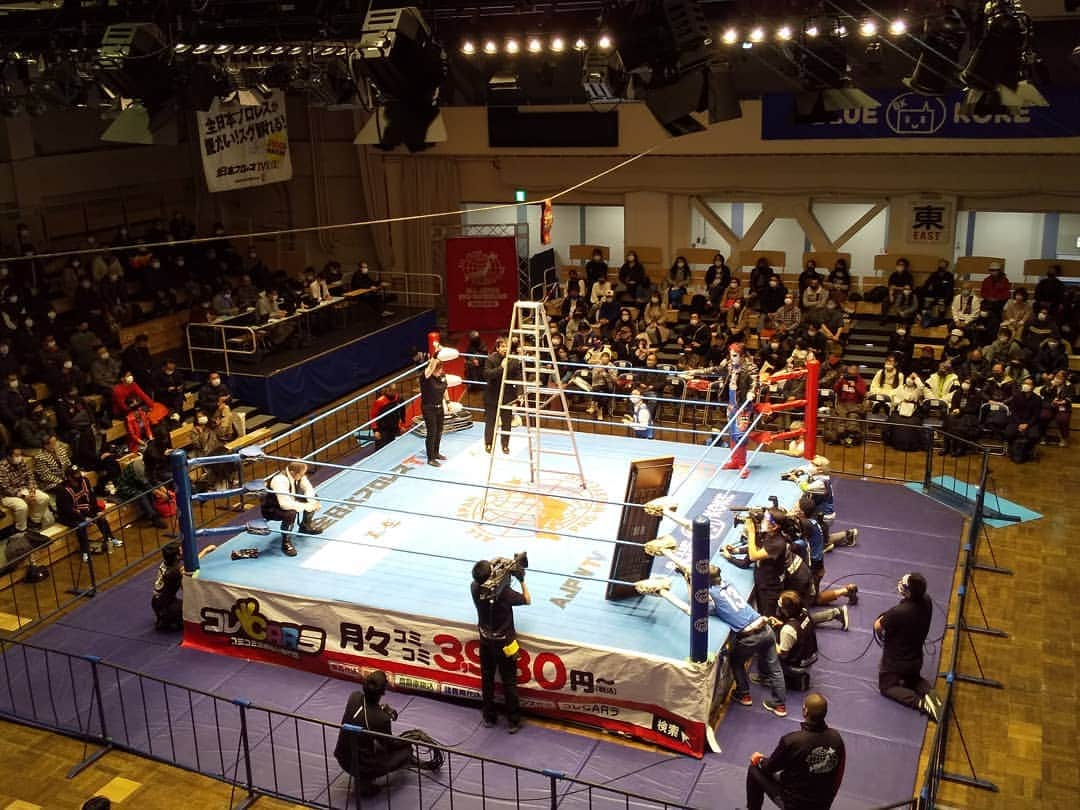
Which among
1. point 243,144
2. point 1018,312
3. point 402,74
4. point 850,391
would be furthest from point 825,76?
point 243,144

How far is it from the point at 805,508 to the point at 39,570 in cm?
803

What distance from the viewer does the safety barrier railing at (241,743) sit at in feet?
24.7

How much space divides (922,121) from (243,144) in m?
10.8

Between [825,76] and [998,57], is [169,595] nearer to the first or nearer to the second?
[825,76]

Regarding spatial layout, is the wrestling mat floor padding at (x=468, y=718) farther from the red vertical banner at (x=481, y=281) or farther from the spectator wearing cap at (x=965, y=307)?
the red vertical banner at (x=481, y=281)

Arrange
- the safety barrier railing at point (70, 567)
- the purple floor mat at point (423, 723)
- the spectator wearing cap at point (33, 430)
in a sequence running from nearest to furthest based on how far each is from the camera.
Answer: the purple floor mat at point (423, 723) < the safety barrier railing at point (70, 567) < the spectator wearing cap at point (33, 430)

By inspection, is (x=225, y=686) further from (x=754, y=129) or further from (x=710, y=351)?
(x=754, y=129)

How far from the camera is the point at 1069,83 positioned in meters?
17.5

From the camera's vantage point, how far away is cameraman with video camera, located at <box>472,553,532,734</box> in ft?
26.0

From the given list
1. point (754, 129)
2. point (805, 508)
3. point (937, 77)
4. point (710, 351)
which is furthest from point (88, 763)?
point (754, 129)

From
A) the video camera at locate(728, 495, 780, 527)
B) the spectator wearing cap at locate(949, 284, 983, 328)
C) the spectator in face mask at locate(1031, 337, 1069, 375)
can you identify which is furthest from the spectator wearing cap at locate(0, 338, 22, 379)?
the spectator in face mask at locate(1031, 337, 1069, 375)

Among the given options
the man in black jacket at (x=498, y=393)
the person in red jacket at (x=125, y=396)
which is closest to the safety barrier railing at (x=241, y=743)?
the man in black jacket at (x=498, y=393)

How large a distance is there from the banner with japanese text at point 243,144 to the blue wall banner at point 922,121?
26.9 feet

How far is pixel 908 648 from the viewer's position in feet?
27.2
